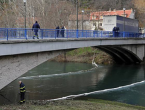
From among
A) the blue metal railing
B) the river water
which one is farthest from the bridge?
the river water

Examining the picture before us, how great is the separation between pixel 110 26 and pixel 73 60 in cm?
1199

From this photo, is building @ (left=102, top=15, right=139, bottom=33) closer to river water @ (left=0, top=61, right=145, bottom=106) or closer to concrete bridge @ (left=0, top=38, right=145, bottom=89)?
river water @ (left=0, top=61, right=145, bottom=106)

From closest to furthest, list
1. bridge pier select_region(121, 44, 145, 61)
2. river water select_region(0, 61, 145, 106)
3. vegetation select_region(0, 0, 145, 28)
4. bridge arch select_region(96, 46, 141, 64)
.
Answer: river water select_region(0, 61, 145, 106) < bridge pier select_region(121, 44, 145, 61) < vegetation select_region(0, 0, 145, 28) < bridge arch select_region(96, 46, 141, 64)

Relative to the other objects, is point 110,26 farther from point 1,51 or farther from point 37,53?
point 1,51

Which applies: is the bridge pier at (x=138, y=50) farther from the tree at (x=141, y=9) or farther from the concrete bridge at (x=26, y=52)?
the tree at (x=141, y=9)

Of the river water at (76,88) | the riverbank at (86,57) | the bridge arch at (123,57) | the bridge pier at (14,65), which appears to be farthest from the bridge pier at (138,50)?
the bridge pier at (14,65)

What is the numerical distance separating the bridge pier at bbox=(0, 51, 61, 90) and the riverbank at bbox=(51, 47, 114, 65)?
27806 mm

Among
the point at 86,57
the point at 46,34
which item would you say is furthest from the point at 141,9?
the point at 46,34

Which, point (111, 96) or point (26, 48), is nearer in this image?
point (26, 48)

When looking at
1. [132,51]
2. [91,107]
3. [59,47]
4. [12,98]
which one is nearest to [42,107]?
[91,107]

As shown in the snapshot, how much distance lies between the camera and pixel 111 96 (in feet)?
66.8

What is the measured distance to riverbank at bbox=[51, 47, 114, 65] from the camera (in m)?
44.8

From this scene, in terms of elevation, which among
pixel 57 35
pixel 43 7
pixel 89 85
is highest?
pixel 43 7

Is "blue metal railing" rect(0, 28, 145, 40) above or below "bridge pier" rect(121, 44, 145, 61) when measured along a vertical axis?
above
